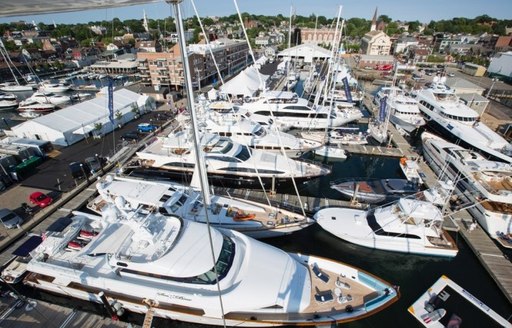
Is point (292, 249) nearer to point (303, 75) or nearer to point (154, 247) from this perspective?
point (154, 247)

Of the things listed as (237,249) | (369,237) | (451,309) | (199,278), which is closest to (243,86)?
(369,237)

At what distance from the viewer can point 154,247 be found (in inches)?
400

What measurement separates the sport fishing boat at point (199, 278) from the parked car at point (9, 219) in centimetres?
556

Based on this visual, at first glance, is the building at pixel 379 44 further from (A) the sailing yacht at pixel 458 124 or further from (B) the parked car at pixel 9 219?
(B) the parked car at pixel 9 219

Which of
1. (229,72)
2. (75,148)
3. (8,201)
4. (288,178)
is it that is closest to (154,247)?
(288,178)

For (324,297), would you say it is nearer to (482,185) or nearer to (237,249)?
(237,249)

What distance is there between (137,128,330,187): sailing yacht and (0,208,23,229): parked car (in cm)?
816

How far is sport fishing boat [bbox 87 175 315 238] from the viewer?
1401 cm

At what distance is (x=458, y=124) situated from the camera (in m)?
26.7

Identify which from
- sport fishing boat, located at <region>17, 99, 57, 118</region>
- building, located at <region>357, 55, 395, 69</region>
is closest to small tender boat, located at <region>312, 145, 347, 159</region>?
sport fishing boat, located at <region>17, 99, 57, 118</region>

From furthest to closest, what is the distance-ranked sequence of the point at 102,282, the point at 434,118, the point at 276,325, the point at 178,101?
the point at 178,101 < the point at 434,118 < the point at 102,282 < the point at 276,325

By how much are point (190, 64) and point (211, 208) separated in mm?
34435

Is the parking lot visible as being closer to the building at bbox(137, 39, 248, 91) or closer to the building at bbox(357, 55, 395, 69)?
the building at bbox(137, 39, 248, 91)

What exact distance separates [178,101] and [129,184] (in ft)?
91.4
